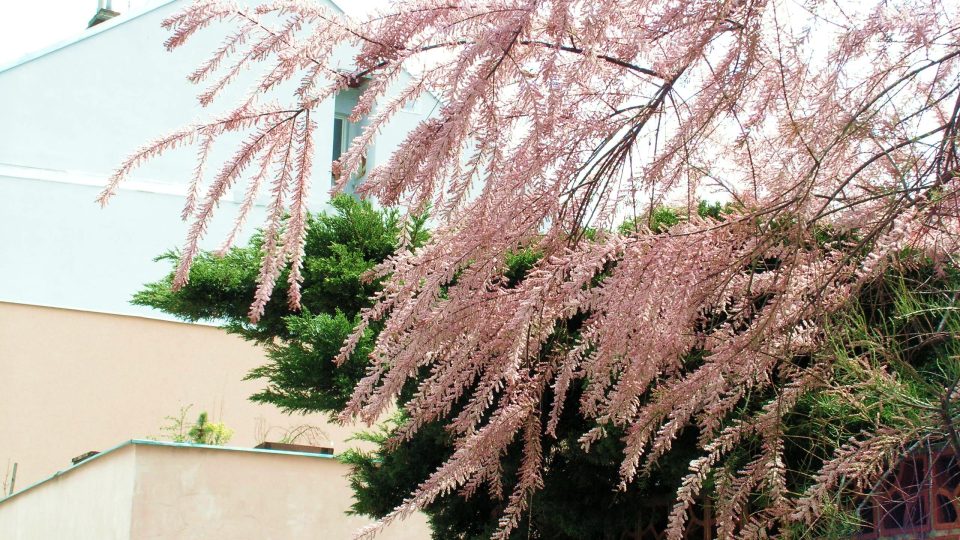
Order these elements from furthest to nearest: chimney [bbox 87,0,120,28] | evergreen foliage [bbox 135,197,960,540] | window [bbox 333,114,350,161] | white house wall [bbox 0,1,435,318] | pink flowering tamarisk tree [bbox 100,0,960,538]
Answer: chimney [bbox 87,0,120,28], window [bbox 333,114,350,161], white house wall [bbox 0,1,435,318], evergreen foliage [bbox 135,197,960,540], pink flowering tamarisk tree [bbox 100,0,960,538]

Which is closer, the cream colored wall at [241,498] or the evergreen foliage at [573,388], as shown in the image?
the evergreen foliage at [573,388]

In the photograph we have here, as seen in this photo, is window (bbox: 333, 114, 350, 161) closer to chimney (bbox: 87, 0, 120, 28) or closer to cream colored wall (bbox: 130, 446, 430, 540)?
chimney (bbox: 87, 0, 120, 28)

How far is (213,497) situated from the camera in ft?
30.9

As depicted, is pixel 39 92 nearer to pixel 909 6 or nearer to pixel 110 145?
pixel 110 145

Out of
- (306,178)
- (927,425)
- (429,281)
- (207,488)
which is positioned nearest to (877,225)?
(927,425)

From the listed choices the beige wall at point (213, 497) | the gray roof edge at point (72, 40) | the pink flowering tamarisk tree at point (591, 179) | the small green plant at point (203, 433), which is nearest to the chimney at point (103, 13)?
the gray roof edge at point (72, 40)

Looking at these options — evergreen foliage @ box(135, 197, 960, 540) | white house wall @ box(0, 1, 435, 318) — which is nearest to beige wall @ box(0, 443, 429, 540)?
evergreen foliage @ box(135, 197, 960, 540)

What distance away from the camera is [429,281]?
10.5 feet

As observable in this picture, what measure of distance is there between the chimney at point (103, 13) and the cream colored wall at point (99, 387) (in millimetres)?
5702

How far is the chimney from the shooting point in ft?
57.7

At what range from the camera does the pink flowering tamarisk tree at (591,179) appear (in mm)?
2998

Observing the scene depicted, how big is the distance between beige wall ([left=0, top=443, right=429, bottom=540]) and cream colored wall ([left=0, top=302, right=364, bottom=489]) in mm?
3593

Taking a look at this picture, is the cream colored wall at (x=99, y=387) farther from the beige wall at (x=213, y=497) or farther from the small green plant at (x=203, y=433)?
the beige wall at (x=213, y=497)

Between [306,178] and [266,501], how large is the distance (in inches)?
278
